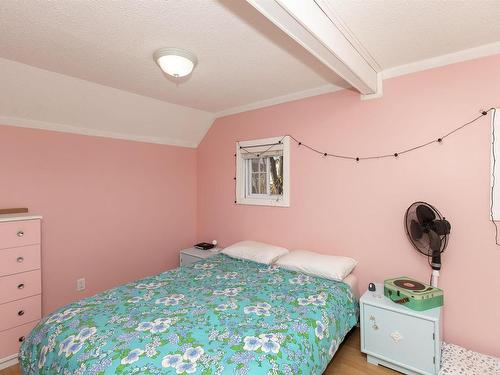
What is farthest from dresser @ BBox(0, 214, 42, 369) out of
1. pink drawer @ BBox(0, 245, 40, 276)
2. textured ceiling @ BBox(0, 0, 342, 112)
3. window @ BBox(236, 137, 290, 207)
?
window @ BBox(236, 137, 290, 207)

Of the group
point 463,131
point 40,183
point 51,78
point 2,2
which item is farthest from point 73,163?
point 463,131

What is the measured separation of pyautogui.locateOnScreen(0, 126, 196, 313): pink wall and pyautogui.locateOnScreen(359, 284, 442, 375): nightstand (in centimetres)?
260

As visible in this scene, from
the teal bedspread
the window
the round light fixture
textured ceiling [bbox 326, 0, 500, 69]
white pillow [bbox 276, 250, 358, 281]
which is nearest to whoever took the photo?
the teal bedspread

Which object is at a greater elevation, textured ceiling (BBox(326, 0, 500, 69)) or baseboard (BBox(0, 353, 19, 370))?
textured ceiling (BBox(326, 0, 500, 69))

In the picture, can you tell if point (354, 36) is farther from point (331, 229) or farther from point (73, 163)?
point (73, 163)

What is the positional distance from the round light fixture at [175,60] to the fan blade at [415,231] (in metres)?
2.09

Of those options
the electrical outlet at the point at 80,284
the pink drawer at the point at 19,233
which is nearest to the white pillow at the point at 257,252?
the electrical outlet at the point at 80,284

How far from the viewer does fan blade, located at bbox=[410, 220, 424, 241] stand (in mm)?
2125

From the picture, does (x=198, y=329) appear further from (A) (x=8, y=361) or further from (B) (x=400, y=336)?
(A) (x=8, y=361)

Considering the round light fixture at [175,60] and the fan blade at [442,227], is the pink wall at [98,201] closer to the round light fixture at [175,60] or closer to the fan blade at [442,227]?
the round light fixture at [175,60]

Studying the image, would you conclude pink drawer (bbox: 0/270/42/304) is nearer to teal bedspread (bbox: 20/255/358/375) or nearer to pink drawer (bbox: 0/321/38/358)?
pink drawer (bbox: 0/321/38/358)

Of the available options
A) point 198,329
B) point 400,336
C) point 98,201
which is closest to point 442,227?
point 400,336

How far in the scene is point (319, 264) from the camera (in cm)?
243

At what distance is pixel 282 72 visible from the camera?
7.81 feet
